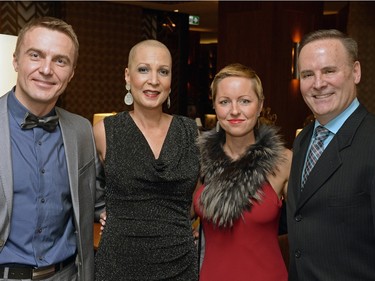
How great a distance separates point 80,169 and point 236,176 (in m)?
0.72

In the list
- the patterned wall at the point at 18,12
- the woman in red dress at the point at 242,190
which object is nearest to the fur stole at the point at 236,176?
the woman in red dress at the point at 242,190

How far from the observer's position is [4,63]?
2.25m

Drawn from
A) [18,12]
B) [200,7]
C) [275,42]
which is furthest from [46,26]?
[200,7]

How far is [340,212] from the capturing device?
5.68 feet

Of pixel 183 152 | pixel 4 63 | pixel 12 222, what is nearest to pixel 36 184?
pixel 12 222

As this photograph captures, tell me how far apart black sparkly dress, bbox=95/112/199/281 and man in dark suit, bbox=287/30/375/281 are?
0.64 meters

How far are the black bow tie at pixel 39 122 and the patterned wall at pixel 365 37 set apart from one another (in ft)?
28.0

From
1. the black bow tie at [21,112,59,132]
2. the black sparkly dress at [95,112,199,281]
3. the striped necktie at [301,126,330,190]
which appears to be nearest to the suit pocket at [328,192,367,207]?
the striped necktie at [301,126,330,190]

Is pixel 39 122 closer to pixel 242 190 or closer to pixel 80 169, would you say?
pixel 80 169

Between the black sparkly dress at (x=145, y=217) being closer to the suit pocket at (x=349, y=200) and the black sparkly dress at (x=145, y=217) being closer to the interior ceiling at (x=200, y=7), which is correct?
the suit pocket at (x=349, y=200)

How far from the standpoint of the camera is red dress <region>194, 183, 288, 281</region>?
226 centimetres

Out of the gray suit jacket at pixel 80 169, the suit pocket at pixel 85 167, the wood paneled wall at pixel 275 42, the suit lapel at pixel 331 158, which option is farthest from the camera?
the wood paneled wall at pixel 275 42

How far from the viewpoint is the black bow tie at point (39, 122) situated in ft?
6.61

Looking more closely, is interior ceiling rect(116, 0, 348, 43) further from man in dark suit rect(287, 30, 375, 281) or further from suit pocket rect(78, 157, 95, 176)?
man in dark suit rect(287, 30, 375, 281)
